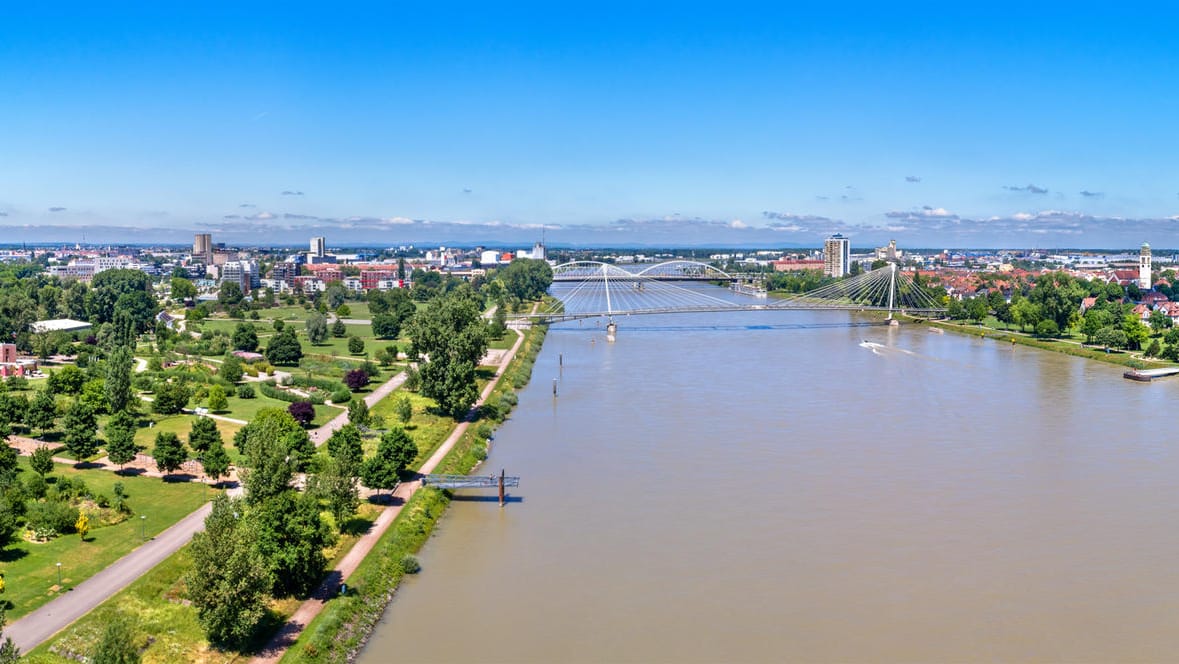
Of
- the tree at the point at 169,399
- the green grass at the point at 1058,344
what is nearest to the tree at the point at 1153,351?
the green grass at the point at 1058,344

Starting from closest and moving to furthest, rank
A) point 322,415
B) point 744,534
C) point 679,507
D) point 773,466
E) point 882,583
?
point 882,583
point 744,534
point 679,507
point 773,466
point 322,415

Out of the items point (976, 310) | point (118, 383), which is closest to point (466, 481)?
point (118, 383)

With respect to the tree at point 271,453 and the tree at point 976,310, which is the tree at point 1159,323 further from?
the tree at point 271,453

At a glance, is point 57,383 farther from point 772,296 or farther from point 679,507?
point 772,296

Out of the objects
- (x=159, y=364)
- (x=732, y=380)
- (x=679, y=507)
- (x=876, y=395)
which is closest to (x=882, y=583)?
(x=679, y=507)

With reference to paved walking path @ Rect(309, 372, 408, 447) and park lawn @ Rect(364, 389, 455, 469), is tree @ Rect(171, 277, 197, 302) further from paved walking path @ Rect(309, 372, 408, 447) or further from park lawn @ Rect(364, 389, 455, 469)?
park lawn @ Rect(364, 389, 455, 469)

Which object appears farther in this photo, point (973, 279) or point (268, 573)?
point (973, 279)
